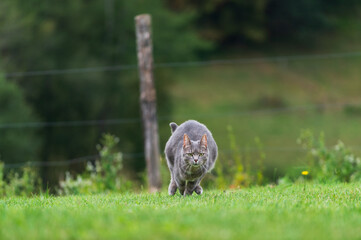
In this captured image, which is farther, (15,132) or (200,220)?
(15,132)

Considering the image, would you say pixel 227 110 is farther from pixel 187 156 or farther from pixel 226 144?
pixel 187 156

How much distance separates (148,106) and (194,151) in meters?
3.51

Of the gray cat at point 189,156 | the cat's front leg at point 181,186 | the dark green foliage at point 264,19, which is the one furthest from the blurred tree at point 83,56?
the cat's front leg at point 181,186

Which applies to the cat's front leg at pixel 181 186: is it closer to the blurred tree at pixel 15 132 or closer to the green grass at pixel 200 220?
the green grass at pixel 200 220

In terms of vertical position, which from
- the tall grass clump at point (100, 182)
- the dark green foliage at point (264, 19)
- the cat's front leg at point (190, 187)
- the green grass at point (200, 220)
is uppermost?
the dark green foliage at point (264, 19)

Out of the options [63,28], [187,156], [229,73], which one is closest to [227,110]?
[229,73]

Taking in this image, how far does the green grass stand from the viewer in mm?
3934

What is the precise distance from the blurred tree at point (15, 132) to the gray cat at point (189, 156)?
11.7 meters

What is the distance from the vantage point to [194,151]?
21.3 ft

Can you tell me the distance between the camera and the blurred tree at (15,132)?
1852 centimetres

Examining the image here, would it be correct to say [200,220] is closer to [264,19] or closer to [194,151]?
[194,151]

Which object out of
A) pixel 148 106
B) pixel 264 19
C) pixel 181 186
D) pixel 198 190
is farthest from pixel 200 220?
pixel 264 19

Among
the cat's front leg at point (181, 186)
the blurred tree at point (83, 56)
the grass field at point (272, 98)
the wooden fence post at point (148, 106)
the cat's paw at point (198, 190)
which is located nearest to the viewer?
the cat's front leg at point (181, 186)

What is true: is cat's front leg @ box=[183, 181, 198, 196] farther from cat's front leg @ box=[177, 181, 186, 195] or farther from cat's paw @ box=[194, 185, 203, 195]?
cat's paw @ box=[194, 185, 203, 195]
